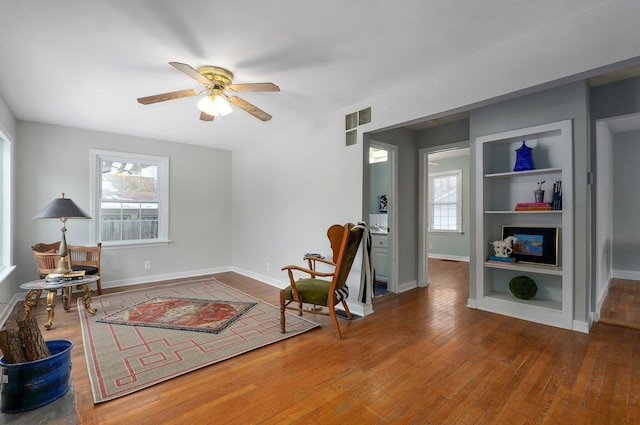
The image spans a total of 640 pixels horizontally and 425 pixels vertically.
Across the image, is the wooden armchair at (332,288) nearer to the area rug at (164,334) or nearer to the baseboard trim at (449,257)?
the area rug at (164,334)

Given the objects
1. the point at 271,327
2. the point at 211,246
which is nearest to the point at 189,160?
the point at 211,246

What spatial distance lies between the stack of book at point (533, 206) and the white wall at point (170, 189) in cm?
502

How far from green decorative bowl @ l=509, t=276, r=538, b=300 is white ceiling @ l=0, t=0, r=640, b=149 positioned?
Result: 2.49 m

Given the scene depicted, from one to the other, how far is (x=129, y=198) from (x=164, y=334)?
3.12 metres

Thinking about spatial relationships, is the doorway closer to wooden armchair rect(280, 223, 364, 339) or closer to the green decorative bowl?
wooden armchair rect(280, 223, 364, 339)

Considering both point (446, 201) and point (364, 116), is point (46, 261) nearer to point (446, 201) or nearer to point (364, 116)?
point (364, 116)

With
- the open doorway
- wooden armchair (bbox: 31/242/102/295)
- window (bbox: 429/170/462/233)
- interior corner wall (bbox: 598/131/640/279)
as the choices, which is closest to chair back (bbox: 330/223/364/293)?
wooden armchair (bbox: 31/242/102/295)

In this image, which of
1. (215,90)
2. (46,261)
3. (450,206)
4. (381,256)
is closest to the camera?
(215,90)

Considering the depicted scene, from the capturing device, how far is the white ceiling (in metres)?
1.92

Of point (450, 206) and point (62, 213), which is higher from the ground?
point (450, 206)

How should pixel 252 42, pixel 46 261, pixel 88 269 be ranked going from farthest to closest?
1. pixel 88 269
2. pixel 46 261
3. pixel 252 42

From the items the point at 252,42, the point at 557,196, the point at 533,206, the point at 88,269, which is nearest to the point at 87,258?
the point at 88,269

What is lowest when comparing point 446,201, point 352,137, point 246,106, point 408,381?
point 408,381

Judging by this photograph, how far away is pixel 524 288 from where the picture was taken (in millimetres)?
3348
